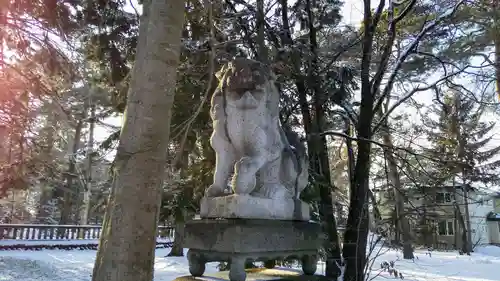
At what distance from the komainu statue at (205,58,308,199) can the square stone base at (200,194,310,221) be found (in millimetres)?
79

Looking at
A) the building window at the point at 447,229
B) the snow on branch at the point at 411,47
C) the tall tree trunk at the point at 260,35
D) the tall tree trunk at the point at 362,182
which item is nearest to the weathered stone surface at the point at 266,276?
the tall tree trunk at the point at 362,182

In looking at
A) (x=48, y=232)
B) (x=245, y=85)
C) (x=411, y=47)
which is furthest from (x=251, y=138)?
(x=48, y=232)

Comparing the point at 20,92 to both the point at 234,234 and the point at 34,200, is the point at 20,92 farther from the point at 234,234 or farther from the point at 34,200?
the point at 34,200

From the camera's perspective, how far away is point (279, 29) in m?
7.97

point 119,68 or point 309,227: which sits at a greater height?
point 119,68

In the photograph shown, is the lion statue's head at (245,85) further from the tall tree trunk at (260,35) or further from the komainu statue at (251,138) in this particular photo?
the tall tree trunk at (260,35)

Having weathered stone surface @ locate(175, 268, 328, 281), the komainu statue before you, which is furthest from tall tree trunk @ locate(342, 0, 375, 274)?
the komainu statue

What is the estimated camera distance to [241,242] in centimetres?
310

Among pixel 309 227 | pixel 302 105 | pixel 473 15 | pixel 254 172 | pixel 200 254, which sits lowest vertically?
pixel 200 254

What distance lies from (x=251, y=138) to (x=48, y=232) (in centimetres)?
1598

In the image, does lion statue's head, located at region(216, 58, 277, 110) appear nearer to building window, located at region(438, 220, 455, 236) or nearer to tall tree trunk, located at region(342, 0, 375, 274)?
tall tree trunk, located at region(342, 0, 375, 274)

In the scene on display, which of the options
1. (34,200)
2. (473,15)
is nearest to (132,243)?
(473,15)

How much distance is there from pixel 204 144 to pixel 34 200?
28174 mm

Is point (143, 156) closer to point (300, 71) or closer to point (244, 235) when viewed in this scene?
point (244, 235)
